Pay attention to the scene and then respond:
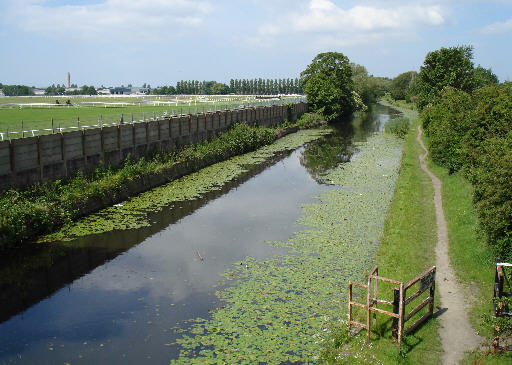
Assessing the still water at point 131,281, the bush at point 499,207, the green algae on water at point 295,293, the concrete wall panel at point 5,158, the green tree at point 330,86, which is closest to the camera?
the green algae on water at point 295,293

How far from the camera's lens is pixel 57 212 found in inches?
945

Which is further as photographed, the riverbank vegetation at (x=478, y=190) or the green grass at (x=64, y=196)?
the green grass at (x=64, y=196)

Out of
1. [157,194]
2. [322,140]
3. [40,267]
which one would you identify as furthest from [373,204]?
[322,140]

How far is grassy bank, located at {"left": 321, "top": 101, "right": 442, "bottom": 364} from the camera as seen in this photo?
12445 millimetres

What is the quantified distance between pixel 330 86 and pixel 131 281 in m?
75.5

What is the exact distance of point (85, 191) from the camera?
27016 millimetres

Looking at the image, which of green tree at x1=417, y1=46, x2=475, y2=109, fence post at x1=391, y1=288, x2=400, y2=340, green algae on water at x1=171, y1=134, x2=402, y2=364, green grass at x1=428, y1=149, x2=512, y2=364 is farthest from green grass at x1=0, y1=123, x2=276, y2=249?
green tree at x1=417, y1=46, x2=475, y2=109

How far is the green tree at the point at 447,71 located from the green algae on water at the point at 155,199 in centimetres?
2880

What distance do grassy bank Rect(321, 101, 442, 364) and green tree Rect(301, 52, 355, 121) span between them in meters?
53.6

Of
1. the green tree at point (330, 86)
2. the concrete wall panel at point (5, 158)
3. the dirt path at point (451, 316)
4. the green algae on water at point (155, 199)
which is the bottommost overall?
the dirt path at point (451, 316)

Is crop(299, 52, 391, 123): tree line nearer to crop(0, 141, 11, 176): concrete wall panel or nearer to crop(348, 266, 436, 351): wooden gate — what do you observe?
crop(0, 141, 11, 176): concrete wall panel

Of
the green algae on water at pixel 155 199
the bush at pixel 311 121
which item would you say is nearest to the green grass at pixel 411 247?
the green algae on water at pixel 155 199

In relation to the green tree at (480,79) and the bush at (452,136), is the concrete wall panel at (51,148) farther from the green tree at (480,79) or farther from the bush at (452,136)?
the green tree at (480,79)

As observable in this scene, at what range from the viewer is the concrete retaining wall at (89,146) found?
25.3m
